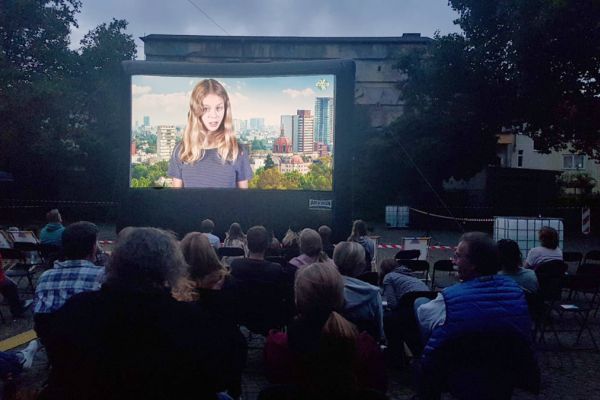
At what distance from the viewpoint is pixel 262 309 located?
18.1 ft

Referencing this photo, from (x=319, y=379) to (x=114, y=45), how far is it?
2764 centimetres

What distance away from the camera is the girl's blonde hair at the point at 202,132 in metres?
12.0

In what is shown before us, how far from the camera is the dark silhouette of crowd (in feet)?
7.49

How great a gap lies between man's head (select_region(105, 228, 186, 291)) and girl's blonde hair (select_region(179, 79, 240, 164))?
9.37 metres

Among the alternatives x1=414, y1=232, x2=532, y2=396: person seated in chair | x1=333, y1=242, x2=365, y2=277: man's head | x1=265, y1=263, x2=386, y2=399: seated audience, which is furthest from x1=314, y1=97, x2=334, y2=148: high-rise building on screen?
x1=265, y1=263, x2=386, y2=399: seated audience

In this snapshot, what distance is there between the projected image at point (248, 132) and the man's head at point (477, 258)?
27.3 feet

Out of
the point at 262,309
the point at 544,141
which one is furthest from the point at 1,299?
the point at 544,141

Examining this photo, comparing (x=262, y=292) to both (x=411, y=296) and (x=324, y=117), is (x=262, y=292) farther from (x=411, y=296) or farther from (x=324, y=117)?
(x=324, y=117)

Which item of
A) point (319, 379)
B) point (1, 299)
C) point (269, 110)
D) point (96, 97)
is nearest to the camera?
point (319, 379)

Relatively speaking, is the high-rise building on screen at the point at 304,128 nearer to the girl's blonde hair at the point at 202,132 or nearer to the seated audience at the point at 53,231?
the girl's blonde hair at the point at 202,132

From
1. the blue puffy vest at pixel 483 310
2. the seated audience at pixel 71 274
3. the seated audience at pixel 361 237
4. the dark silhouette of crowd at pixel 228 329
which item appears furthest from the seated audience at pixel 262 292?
the seated audience at pixel 361 237

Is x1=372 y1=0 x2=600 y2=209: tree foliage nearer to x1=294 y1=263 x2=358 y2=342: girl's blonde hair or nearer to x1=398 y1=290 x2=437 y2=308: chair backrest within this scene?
x1=398 y1=290 x2=437 y2=308: chair backrest

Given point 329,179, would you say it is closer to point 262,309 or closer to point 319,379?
point 262,309

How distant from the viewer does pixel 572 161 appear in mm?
42406
